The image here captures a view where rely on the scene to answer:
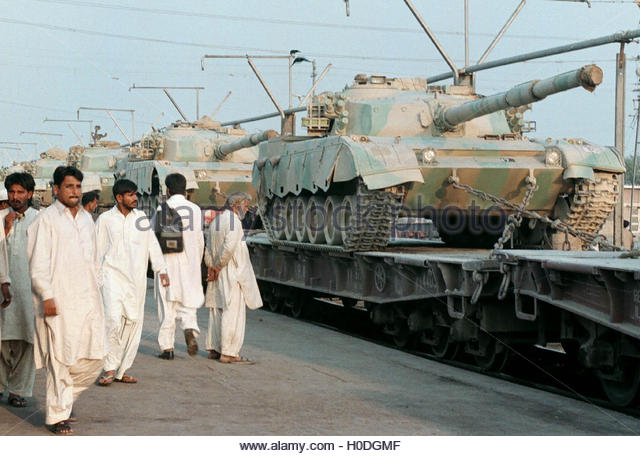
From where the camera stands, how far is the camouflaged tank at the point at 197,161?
2606cm

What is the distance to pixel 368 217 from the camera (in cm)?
1461

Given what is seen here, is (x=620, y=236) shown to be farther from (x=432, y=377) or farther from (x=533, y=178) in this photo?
(x=432, y=377)

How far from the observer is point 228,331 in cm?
1094

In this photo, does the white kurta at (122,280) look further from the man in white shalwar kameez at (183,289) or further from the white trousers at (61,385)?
the white trousers at (61,385)

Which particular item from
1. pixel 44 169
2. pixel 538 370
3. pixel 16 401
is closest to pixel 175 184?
pixel 16 401

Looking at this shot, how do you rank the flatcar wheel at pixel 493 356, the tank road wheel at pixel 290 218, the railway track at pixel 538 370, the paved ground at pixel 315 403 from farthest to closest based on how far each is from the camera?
1. the tank road wheel at pixel 290 218
2. the flatcar wheel at pixel 493 356
3. the railway track at pixel 538 370
4. the paved ground at pixel 315 403

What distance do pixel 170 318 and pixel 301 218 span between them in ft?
23.6

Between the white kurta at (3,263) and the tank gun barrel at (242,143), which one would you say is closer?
the white kurta at (3,263)

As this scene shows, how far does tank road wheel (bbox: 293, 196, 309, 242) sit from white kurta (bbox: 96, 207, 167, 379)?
25.4 ft

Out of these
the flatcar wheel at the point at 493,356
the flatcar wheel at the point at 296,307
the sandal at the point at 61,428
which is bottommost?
the flatcar wheel at the point at 296,307

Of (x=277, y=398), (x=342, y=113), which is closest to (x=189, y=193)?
(x=342, y=113)

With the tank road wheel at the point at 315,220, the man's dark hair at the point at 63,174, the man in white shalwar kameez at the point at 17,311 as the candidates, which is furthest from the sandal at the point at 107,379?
the tank road wheel at the point at 315,220

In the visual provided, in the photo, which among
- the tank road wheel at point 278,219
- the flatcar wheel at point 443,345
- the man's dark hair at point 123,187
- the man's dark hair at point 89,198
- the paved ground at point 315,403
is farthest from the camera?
the tank road wheel at point 278,219

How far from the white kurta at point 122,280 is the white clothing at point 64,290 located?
6.92 ft
